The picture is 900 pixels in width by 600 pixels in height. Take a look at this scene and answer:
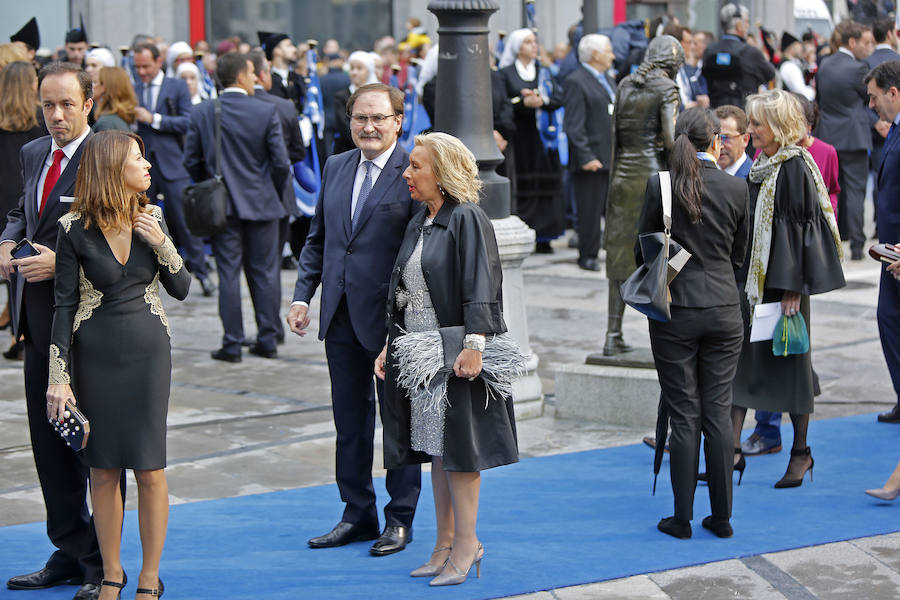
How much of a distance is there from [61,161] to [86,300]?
63 cm

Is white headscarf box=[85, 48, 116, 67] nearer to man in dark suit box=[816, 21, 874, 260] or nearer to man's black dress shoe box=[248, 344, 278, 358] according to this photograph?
man's black dress shoe box=[248, 344, 278, 358]

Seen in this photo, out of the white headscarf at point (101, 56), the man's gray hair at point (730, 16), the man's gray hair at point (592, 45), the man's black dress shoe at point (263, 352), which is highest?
the man's gray hair at point (730, 16)

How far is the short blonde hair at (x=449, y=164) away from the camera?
4941mm

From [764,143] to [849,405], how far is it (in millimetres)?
2292

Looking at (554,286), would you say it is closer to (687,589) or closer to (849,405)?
(849,405)

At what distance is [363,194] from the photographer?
5430 millimetres

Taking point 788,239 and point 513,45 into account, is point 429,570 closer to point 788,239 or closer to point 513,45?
point 788,239

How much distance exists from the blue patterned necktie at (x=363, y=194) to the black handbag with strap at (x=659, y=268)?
3.65 ft

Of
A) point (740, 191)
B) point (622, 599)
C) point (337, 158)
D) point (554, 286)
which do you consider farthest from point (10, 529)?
point (554, 286)

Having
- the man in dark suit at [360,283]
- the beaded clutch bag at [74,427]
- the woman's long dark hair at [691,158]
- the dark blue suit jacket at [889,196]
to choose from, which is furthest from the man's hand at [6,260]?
the dark blue suit jacket at [889,196]

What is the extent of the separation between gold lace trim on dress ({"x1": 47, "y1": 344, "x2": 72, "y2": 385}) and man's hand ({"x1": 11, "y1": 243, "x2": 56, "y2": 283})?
1.03 ft

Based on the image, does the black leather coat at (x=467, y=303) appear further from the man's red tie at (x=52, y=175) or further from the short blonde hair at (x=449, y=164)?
the man's red tie at (x=52, y=175)

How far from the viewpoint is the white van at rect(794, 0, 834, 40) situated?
25312mm

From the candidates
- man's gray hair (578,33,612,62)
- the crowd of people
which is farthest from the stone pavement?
man's gray hair (578,33,612,62)
